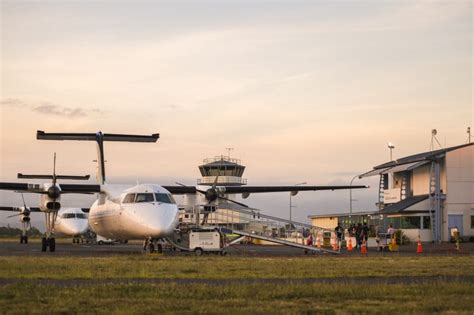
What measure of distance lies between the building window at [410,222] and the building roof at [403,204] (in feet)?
3.63

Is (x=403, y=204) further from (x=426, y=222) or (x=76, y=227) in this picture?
(x=76, y=227)

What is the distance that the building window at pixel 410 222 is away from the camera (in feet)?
193

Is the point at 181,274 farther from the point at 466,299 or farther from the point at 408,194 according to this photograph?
the point at 408,194

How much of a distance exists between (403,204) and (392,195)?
6.15 metres

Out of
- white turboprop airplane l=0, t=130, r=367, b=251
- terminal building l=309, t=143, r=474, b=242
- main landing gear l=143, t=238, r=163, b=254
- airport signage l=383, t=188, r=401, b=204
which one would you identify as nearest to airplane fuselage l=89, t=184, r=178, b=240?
white turboprop airplane l=0, t=130, r=367, b=251

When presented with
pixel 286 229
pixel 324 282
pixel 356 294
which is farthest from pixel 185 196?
pixel 356 294

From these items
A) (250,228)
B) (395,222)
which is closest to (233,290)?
(250,228)

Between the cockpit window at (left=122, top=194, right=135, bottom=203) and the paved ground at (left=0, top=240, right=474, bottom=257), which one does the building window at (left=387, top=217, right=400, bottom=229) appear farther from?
the cockpit window at (left=122, top=194, right=135, bottom=203)

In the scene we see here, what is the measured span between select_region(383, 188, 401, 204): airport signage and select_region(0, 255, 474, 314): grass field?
4527 cm

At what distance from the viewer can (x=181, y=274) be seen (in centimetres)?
1880

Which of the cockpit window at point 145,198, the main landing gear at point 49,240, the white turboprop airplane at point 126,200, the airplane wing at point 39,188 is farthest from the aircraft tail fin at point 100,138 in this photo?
the cockpit window at point 145,198

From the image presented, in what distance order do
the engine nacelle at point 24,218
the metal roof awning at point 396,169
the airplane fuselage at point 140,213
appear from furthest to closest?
the engine nacelle at point 24,218 < the metal roof awning at point 396,169 < the airplane fuselage at point 140,213

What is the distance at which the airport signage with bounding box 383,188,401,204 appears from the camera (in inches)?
2597

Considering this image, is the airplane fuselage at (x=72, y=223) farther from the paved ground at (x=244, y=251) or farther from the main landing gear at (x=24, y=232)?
the paved ground at (x=244, y=251)
